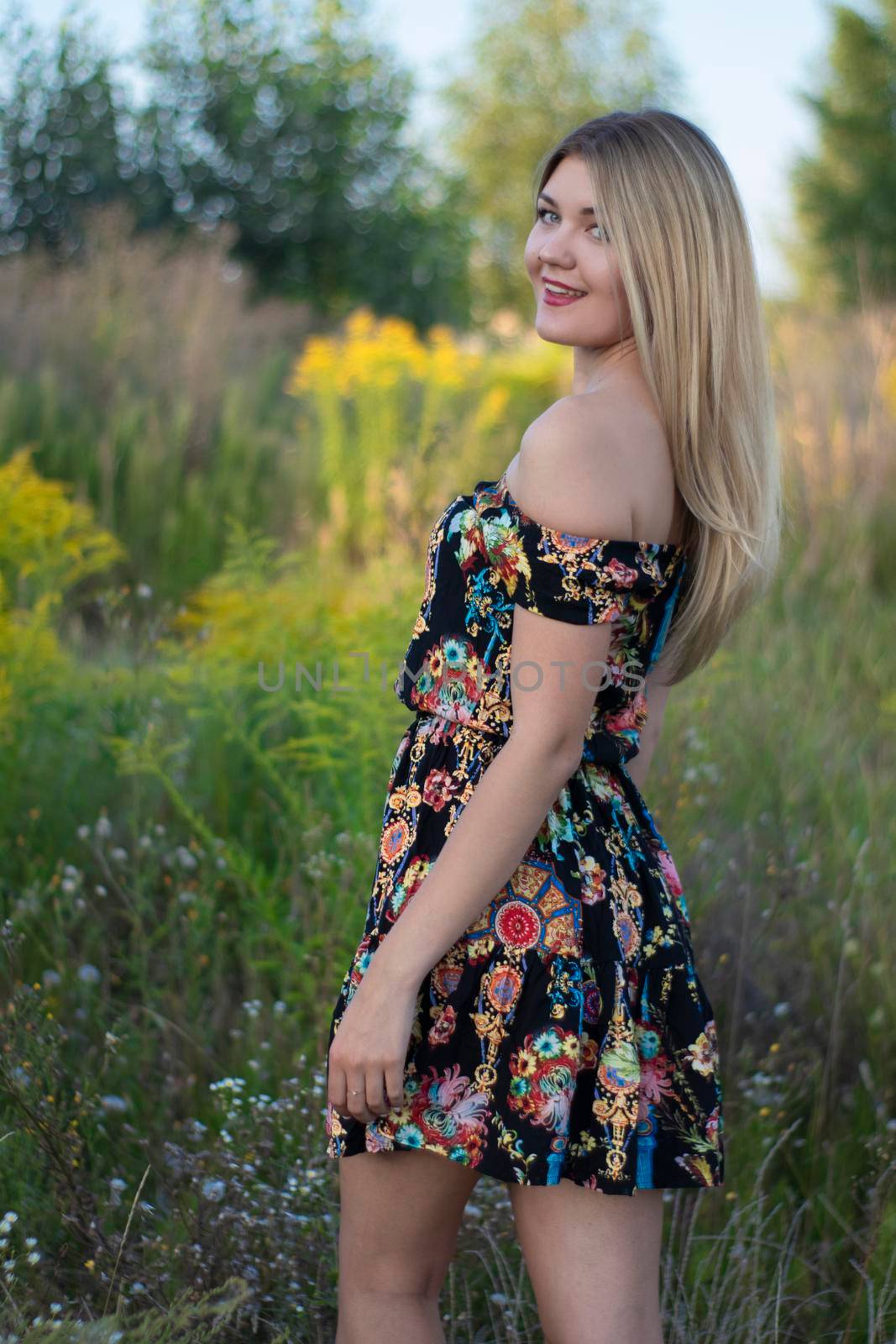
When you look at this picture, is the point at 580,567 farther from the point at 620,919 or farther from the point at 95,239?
the point at 95,239


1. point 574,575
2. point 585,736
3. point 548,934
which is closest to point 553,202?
point 574,575

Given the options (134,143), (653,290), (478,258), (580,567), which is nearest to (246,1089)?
(580,567)

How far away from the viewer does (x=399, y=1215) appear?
141 cm

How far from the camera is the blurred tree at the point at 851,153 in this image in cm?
2327

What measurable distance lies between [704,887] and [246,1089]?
110 centimetres

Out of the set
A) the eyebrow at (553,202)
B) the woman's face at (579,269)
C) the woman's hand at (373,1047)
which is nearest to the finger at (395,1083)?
the woman's hand at (373,1047)

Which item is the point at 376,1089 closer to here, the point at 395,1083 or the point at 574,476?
the point at 395,1083

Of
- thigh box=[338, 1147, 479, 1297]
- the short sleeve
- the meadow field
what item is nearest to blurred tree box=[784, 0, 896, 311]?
the meadow field

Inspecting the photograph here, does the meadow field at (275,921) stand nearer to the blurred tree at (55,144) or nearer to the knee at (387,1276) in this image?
the knee at (387,1276)

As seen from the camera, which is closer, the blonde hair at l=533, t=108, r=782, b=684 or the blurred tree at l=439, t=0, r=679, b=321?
the blonde hair at l=533, t=108, r=782, b=684

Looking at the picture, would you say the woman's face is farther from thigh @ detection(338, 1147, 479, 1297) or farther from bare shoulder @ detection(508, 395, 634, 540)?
thigh @ detection(338, 1147, 479, 1297)

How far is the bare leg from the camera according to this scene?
55.2 inches

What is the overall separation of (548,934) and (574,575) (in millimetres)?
395

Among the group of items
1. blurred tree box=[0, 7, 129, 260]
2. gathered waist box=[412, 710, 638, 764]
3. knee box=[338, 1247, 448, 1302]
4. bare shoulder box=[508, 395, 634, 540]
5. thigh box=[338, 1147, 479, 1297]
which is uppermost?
blurred tree box=[0, 7, 129, 260]
